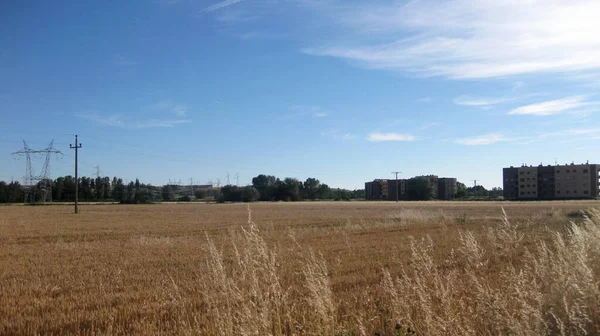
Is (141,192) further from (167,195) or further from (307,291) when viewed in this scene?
(307,291)

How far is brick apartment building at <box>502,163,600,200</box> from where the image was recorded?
140m

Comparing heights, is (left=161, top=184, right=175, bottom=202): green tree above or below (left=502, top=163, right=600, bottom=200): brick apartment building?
below

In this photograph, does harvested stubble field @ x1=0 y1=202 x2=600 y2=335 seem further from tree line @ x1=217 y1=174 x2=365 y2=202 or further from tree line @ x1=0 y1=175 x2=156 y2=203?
tree line @ x1=217 y1=174 x2=365 y2=202

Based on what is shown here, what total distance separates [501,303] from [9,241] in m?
24.9

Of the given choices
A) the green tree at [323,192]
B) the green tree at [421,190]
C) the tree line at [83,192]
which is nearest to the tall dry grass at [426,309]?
the tree line at [83,192]

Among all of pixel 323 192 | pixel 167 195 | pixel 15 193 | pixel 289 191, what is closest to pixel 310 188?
pixel 323 192

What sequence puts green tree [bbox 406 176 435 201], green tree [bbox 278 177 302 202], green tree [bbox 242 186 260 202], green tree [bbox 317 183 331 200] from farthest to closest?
green tree [bbox 317 183 331 200] → green tree [bbox 406 176 435 201] → green tree [bbox 278 177 302 202] → green tree [bbox 242 186 260 202]

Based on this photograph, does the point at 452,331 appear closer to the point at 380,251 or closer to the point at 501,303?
the point at 501,303

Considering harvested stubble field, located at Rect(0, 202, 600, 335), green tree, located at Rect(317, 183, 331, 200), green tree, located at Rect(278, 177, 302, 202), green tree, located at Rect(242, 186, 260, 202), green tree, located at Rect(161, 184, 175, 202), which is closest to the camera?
harvested stubble field, located at Rect(0, 202, 600, 335)

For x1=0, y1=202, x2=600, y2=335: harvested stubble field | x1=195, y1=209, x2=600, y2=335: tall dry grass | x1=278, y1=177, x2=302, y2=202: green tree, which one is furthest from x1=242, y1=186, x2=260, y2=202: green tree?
x1=195, y1=209, x2=600, y2=335: tall dry grass

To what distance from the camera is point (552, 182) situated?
149 metres

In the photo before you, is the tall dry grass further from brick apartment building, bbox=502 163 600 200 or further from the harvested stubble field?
brick apartment building, bbox=502 163 600 200

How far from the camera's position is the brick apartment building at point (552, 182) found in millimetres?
140375

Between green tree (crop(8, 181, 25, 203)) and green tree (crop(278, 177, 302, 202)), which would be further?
green tree (crop(278, 177, 302, 202))
